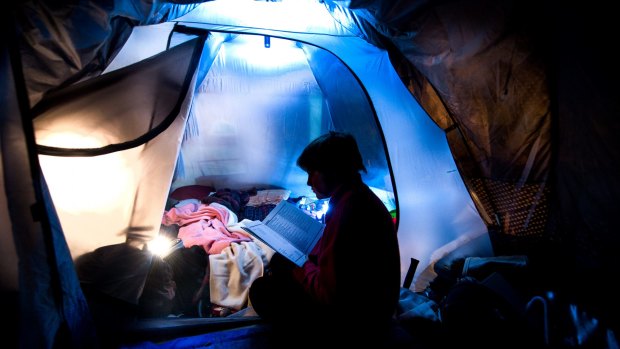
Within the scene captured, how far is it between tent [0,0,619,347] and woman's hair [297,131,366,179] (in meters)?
0.50

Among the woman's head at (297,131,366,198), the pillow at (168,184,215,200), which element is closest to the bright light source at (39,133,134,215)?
the woman's head at (297,131,366,198)

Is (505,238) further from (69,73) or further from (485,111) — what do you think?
(69,73)

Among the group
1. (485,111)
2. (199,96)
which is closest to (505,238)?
(485,111)

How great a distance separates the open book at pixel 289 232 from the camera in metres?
1.29

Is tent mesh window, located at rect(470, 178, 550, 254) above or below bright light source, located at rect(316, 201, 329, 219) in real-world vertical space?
above

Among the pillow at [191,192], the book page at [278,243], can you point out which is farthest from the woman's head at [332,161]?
the pillow at [191,192]

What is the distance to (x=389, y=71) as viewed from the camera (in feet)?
5.85

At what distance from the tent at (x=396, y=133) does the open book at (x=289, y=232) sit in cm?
50

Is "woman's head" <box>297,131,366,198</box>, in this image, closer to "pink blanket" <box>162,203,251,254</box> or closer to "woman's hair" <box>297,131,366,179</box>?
"woman's hair" <box>297,131,366,179</box>

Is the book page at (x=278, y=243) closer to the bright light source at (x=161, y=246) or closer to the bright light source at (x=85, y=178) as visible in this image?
the bright light source at (x=161, y=246)

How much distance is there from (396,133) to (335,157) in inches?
32.8

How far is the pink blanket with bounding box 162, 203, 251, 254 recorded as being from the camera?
1732mm

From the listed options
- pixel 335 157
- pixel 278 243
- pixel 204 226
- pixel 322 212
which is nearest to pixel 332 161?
pixel 335 157

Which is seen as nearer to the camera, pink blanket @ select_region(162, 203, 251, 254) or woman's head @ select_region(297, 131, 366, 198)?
woman's head @ select_region(297, 131, 366, 198)
